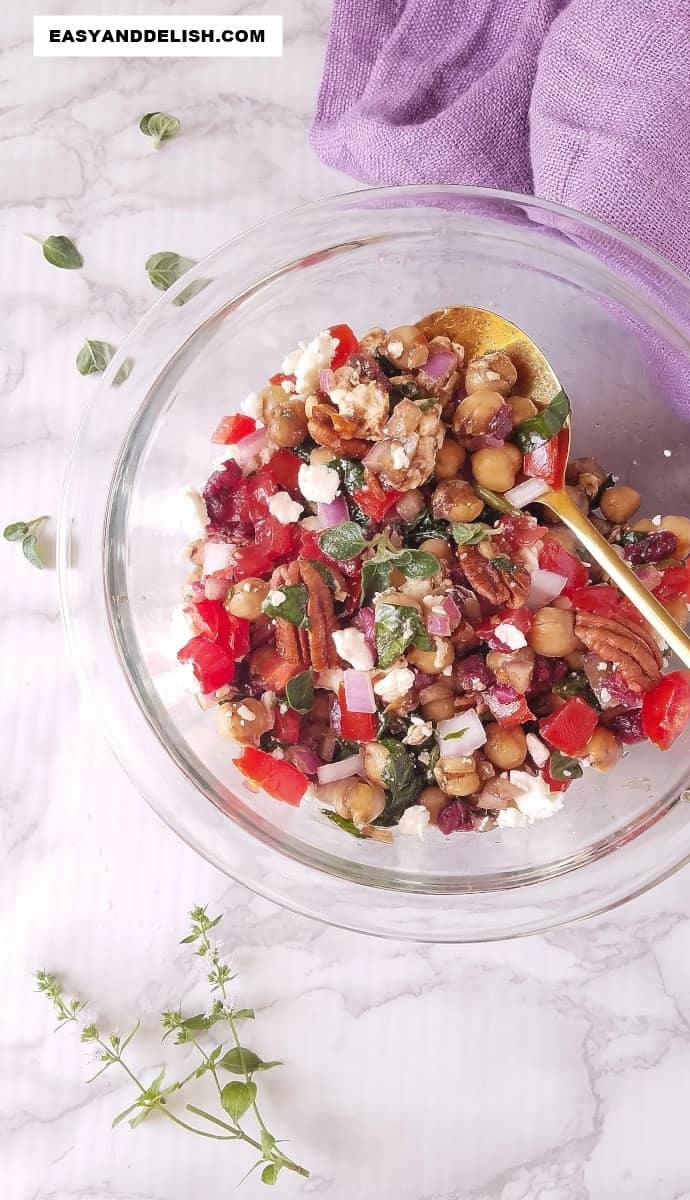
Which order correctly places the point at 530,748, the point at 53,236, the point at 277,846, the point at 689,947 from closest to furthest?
the point at 530,748 → the point at 277,846 → the point at 689,947 → the point at 53,236

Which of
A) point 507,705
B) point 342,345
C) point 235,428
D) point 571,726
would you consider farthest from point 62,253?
point 571,726

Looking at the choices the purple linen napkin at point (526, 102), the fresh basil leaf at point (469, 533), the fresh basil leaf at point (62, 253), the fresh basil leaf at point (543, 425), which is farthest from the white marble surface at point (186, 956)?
the fresh basil leaf at point (469, 533)

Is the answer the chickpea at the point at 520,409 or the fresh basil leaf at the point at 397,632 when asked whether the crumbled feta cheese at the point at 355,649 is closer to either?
the fresh basil leaf at the point at 397,632

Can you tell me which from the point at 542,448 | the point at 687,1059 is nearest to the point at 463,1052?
the point at 687,1059

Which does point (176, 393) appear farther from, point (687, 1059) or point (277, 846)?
point (687, 1059)

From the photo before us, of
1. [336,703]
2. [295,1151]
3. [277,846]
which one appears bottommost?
[295,1151]

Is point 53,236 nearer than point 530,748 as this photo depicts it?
No

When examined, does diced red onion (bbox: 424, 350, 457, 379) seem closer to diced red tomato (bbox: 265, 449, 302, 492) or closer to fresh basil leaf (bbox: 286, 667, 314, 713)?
→ diced red tomato (bbox: 265, 449, 302, 492)
